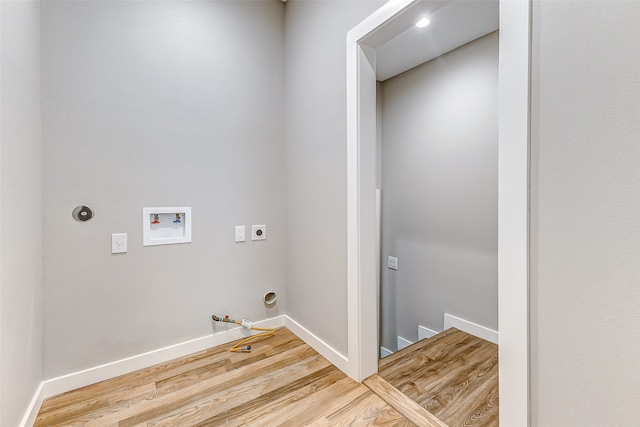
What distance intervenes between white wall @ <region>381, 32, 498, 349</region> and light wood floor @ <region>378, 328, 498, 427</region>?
1.12 ft

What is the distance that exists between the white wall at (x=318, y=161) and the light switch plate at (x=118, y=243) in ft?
3.72

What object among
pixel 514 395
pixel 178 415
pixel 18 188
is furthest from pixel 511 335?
pixel 18 188

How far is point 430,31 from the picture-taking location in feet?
6.89

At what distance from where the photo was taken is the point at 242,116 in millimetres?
2090

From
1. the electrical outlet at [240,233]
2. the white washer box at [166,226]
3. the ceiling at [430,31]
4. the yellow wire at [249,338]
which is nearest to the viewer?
the ceiling at [430,31]

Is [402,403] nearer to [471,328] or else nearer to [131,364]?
[471,328]

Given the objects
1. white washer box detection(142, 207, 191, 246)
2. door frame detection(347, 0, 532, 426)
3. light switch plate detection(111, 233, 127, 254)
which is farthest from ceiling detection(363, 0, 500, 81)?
light switch plate detection(111, 233, 127, 254)

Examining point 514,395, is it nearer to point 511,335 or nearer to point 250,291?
point 511,335

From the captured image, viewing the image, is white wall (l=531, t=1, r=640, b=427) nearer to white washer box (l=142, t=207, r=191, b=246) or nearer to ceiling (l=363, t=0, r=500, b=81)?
ceiling (l=363, t=0, r=500, b=81)

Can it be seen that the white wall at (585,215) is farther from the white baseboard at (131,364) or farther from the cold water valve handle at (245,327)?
the white baseboard at (131,364)

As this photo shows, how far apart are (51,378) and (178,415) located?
0.79 metres

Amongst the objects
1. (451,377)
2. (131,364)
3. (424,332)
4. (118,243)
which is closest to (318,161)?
(118,243)

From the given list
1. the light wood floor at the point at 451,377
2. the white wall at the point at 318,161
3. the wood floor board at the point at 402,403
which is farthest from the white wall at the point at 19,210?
the light wood floor at the point at 451,377

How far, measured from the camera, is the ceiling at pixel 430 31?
1377 millimetres
